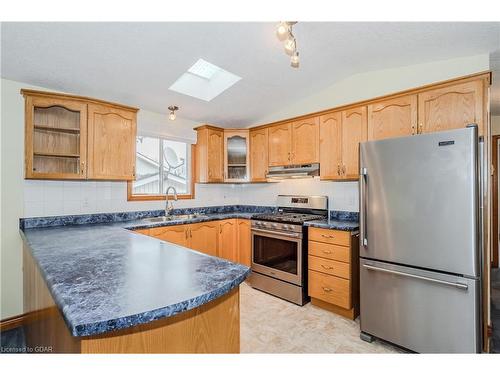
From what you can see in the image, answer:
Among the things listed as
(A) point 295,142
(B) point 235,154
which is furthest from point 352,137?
(B) point 235,154

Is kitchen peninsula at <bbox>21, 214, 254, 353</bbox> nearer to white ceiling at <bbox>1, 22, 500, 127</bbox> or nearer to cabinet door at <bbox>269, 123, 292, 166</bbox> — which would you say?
white ceiling at <bbox>1, 22, 500, 127</bbox>

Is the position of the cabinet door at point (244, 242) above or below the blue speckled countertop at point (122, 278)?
below

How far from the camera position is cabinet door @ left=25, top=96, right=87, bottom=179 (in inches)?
93.0

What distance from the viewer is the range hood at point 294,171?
10.2 ft

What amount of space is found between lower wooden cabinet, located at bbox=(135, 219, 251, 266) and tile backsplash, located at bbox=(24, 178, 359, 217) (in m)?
0.65

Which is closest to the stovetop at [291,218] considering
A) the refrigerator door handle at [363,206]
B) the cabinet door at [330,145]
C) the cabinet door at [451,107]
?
the cabinet door at [330,145]

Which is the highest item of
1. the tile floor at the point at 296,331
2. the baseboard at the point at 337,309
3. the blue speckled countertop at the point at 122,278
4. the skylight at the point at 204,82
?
the skylight at the point at 204,82

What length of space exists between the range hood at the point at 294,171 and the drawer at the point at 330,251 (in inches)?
33.7

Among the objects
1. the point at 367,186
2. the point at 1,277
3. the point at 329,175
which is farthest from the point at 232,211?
the point at 1,277

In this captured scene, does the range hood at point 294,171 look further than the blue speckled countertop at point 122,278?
Yes

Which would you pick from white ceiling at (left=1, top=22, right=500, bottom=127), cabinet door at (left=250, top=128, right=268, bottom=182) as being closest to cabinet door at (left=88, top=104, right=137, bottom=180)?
white ceiling at (left=1, top=22, right=500, bottom=127)

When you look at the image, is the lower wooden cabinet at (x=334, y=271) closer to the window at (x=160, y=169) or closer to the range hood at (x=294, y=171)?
the range hood at (x=294, y=171)
